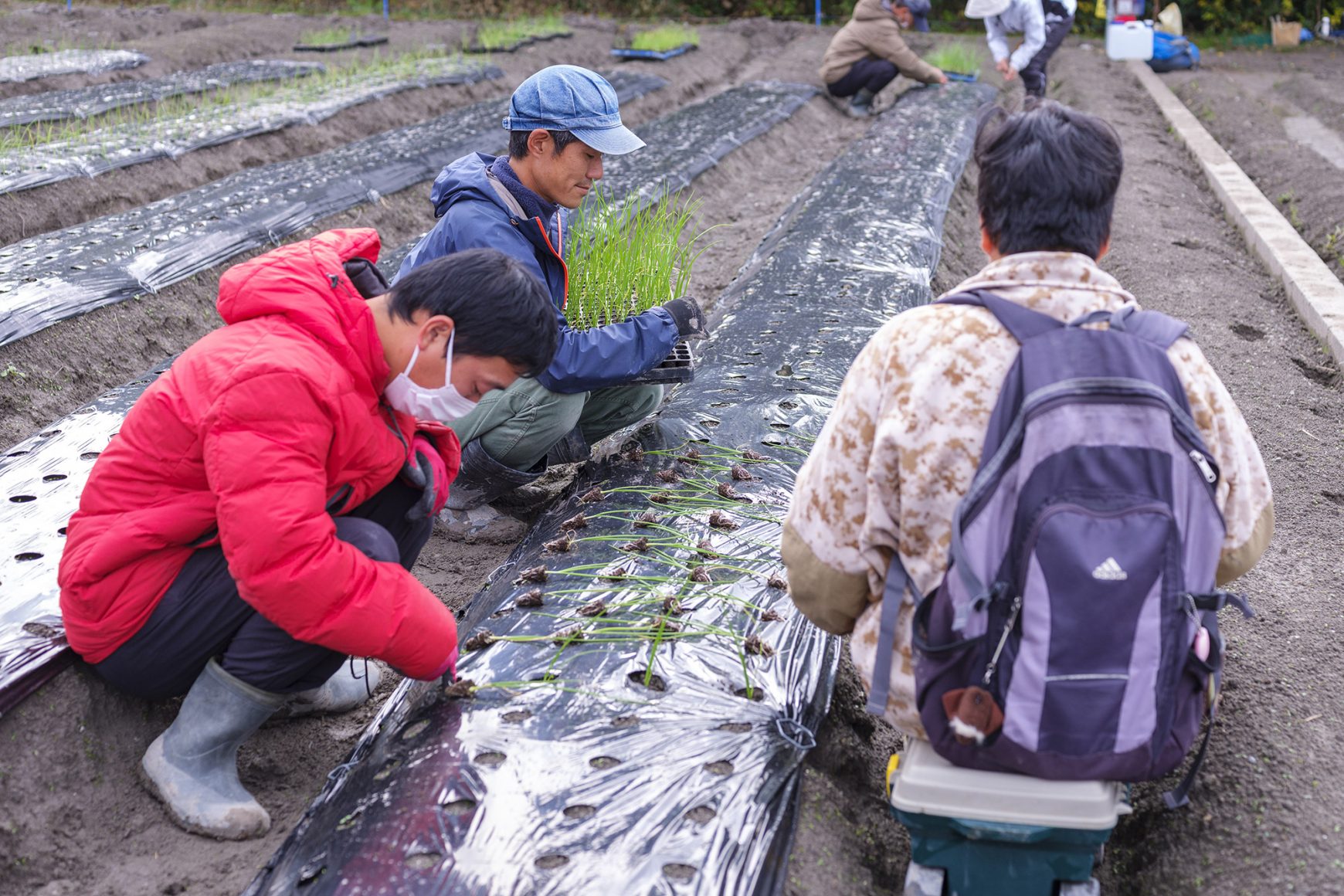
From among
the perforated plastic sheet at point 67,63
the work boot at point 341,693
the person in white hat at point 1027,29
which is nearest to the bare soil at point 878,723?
the work boot at point 341,693

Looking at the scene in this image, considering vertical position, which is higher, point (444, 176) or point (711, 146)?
point (444, 176)

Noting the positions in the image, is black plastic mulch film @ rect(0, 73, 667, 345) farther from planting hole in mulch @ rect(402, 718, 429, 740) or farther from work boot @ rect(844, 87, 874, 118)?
work boot @ rect(844, 87, 874, 118)

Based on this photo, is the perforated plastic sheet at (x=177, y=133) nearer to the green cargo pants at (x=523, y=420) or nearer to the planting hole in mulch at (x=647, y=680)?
the green cargo pants at (x=523, y=420)

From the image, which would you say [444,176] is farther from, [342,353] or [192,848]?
[192,848]

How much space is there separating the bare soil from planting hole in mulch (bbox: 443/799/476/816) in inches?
16.3

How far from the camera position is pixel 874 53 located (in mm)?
8516

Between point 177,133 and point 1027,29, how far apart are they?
550 cm

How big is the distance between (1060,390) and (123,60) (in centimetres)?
918

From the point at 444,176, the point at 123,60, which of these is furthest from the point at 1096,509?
the point at 123,60

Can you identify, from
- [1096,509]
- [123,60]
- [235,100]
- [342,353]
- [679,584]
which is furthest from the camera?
[123,60]

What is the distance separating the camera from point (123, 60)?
8555 mm

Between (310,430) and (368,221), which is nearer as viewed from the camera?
(310,430)

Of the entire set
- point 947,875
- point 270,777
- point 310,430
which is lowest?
point 270,777

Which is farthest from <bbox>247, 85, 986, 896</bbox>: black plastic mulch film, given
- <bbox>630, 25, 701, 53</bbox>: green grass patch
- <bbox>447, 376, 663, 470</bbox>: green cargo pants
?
<bbox>630, 25, 701, 53</bbox>: green grass patch
